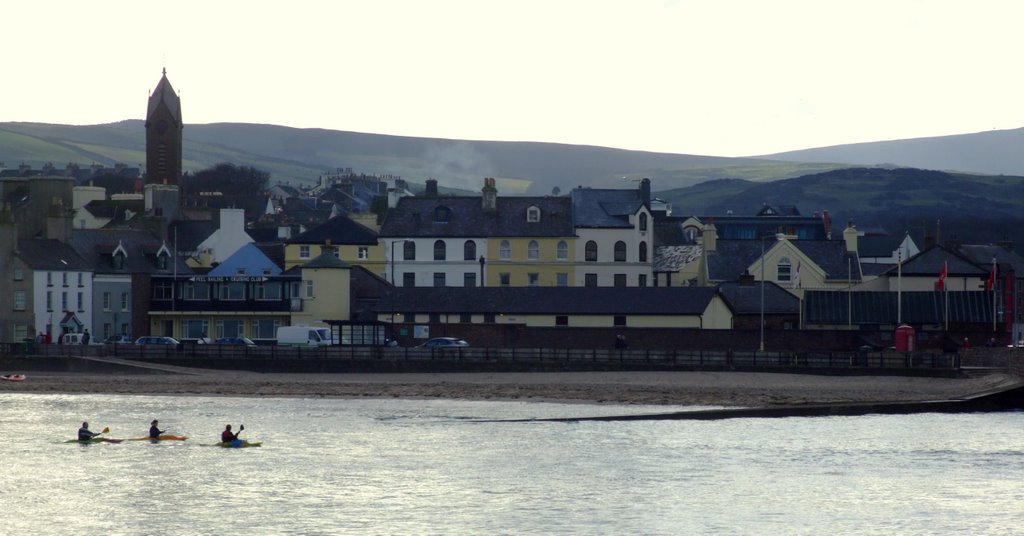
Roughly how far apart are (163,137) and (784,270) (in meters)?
91.1

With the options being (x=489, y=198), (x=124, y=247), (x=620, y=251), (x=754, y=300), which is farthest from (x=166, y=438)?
(x=620, y=251)

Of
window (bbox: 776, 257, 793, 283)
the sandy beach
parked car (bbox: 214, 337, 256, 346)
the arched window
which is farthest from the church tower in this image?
the sandy beach

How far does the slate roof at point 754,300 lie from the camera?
103438 millimetres

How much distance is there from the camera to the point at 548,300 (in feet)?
348

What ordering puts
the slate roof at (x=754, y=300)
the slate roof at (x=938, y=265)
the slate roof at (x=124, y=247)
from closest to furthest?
the slate roof at (x=754, y=300), the slate roof at (x=938, y=265), the slate roof at (x=124, y=247)

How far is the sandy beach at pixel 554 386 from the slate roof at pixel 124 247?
18.7 meters

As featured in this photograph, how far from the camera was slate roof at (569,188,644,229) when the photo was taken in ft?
409

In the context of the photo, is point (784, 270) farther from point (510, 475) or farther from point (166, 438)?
point (510, 475)

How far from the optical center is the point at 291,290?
110 m

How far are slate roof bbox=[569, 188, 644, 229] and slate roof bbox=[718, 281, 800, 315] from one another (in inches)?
787

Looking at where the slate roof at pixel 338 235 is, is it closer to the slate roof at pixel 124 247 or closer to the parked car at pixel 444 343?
the slate roof at pixel 124 247

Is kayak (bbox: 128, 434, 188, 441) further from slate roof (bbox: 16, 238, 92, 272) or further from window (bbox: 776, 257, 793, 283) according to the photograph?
window (bbox: 776, 257, 793, 283)

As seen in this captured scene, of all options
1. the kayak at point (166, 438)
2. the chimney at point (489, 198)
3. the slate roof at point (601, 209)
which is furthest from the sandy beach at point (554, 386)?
the chimney at point (489, 198)

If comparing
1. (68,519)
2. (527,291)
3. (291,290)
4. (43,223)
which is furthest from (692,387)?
(43,223)
